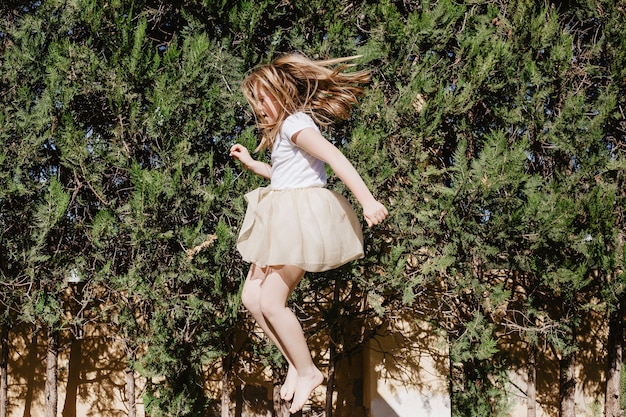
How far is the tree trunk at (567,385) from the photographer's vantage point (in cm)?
645

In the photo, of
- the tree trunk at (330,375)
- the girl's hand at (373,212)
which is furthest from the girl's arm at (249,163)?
the tree trunk at (330,375)

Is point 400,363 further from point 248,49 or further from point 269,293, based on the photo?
point 269,293

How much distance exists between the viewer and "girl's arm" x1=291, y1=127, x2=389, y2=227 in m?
2.46

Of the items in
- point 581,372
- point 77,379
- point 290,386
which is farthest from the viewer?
point 581,372

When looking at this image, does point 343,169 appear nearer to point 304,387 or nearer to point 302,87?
point 302,87

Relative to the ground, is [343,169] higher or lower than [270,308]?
higher

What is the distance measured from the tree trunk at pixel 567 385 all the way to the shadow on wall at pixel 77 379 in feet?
15.7

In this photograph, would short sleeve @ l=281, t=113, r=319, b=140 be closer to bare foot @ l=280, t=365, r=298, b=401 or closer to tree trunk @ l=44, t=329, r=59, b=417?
bare foot @ l=280, t=365, r=298, b=401

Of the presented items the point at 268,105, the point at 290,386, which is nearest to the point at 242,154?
the point at 268,105

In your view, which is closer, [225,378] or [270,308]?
[270,308]

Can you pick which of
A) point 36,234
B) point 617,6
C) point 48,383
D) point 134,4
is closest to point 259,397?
point 48,383

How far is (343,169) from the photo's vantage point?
2.53m

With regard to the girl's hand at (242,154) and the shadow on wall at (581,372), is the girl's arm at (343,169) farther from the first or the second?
the shadow on wall at (581,372)

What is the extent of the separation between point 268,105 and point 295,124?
0.76 ft
